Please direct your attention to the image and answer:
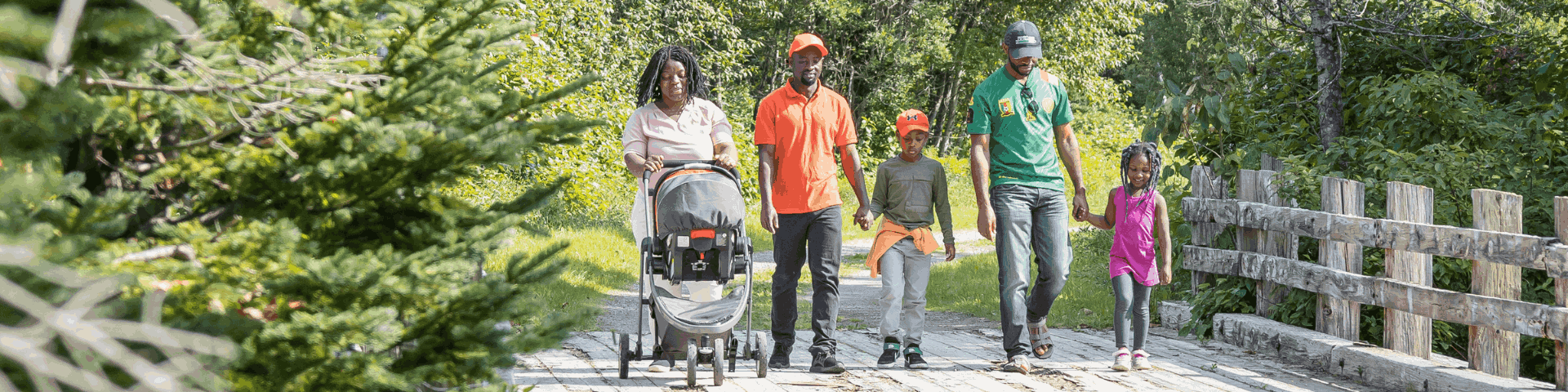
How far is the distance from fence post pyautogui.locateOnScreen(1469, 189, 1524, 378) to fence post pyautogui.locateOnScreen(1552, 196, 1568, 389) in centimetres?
21

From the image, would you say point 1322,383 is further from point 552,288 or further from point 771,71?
point 771,71

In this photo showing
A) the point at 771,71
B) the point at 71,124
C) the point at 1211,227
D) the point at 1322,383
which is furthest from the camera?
the point at 771,71

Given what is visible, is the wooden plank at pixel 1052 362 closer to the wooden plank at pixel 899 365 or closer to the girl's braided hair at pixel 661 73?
the wooden plank at pixel 899 365

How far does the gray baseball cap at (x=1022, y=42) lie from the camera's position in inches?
240

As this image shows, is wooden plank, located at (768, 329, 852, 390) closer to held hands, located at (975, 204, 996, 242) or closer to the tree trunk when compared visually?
held hands, located at (975, 204, 996, 242)

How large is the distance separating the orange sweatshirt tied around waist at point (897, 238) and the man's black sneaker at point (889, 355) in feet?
1.28

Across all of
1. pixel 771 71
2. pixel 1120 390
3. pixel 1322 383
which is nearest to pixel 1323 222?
pixel 1322 383

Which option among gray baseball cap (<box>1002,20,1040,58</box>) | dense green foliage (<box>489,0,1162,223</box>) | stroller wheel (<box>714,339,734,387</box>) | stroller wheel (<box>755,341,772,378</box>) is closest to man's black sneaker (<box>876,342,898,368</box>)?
stroller wheel (<box>755,341,772,378</box>)

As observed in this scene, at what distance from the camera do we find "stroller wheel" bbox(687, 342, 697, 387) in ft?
17.9

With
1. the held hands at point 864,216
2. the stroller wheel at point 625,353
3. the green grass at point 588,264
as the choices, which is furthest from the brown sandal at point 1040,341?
the green grass at point 588,264

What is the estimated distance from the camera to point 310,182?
2338 mm

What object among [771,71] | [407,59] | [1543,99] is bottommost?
[407,59]

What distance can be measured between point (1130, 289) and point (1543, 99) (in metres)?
4.15

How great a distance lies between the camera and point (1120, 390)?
5.57 m
